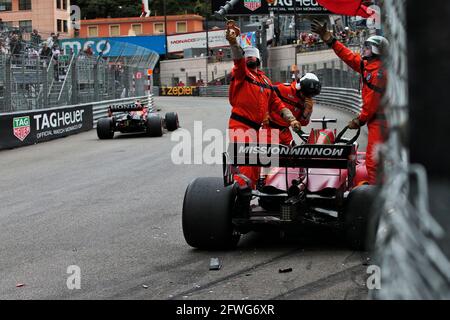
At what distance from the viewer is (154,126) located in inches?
741

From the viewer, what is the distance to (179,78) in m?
68.9

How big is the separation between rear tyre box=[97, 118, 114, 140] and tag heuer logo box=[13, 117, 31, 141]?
5.95 ft

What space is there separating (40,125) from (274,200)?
46.7 feet

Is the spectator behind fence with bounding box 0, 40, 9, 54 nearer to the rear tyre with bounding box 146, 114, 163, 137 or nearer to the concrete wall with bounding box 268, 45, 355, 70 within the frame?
the rear tyre with bounding box 146, 114, 163, 137

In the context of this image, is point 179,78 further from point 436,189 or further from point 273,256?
point 436,189

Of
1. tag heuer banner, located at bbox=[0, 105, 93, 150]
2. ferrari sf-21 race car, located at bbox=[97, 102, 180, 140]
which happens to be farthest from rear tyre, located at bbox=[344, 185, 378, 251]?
ferrari sf-21 race car, located at bbox=[97, 102, 180, 140]

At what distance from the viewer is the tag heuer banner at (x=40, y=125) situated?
56.5 ft

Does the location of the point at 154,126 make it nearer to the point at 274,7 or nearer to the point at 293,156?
the point at 293,156

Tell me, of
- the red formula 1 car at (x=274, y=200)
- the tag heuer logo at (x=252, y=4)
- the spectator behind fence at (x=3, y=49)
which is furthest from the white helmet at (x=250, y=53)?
the tag heuer logo at (x=252, y=4)

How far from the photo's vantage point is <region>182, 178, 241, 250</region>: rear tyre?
570cm

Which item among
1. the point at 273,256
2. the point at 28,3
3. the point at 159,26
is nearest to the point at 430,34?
the point at 273,256

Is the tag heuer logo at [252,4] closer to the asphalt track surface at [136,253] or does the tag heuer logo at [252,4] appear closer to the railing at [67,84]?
the railing at [67,84]

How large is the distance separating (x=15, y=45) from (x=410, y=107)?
64.3 ft

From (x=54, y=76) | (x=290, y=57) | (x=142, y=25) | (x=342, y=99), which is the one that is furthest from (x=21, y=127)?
(x=142, y=25)
